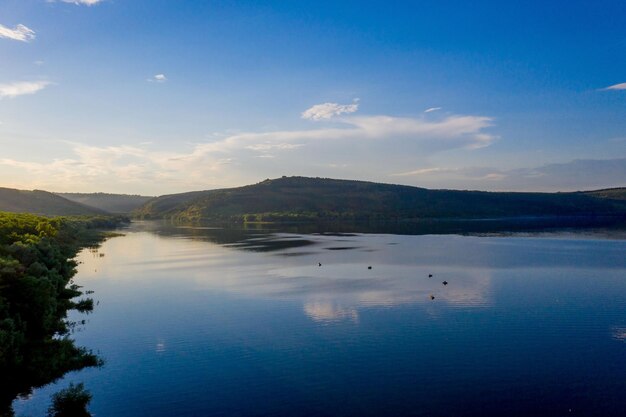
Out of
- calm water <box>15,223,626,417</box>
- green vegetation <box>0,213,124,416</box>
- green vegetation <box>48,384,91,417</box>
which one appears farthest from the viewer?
green vegetation <box>0,213,124,416</box>

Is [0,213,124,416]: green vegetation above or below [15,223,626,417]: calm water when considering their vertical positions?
above

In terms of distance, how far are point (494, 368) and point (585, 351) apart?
967cm

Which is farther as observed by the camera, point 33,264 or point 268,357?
point 33,264

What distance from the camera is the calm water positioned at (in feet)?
95.5

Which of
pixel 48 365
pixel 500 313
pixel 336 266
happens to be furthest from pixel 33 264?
pixel 336 266

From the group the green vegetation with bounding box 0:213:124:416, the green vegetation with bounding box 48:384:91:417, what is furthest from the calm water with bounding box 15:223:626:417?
the green vegetation with bounding box 0:213:124:416

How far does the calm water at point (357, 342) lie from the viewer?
95.5ft

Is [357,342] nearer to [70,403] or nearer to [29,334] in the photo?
[70,403]

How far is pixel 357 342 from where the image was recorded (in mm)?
40469

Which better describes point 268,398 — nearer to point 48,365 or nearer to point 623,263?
point 48,365

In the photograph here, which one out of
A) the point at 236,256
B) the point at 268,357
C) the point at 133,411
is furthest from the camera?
the point at 236,256

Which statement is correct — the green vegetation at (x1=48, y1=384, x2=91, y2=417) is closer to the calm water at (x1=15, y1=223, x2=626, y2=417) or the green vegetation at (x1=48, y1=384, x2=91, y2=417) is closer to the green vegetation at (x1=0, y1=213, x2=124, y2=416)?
the calm water at (x1=15, y1=223, x2=626, y2=417)

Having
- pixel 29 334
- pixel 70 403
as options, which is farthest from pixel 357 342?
pixel 29 334

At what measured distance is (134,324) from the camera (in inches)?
1885
